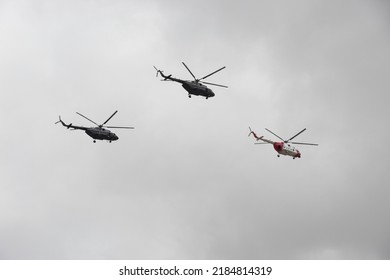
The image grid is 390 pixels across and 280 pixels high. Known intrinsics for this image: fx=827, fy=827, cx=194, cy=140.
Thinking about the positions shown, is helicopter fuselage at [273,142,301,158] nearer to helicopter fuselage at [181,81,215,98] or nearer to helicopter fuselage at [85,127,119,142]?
helicopter fuselage at [181,81,215,98]

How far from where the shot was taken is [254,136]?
189 meters

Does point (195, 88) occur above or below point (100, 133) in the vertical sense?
above

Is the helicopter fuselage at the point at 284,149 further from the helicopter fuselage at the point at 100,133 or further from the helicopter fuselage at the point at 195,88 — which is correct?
the helicopter fuselage at the point at 100,133

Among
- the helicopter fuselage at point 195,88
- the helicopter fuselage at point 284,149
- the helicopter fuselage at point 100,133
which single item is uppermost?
the helicopter fuselage at point 195,88

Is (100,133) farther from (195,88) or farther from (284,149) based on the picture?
(284,149)

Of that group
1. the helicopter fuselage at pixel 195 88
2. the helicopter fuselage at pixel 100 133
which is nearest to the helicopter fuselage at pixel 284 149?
the helicopter fuselage at pixel 195 88

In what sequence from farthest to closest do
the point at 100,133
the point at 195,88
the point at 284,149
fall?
the point at 284,149 → the point at 100,133 → the point at 195,88

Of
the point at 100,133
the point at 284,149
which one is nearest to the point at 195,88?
the point at 100,133

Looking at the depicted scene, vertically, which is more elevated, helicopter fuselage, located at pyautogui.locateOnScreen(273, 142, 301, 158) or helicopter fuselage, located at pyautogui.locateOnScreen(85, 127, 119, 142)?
helicopter fuselage, located at pyautogui.locateOnScreen(85, 127, 119, 142)

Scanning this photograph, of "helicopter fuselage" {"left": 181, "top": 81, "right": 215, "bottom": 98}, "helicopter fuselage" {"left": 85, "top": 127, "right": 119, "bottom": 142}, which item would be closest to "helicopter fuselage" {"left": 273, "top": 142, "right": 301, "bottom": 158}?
"helicopter fuselage" {"left": 181, "top": 81, "right": 215, "bottom": 98}

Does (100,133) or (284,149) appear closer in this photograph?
(100,133)

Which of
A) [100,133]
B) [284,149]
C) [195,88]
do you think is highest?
[195,88]
